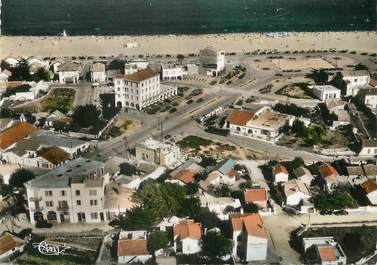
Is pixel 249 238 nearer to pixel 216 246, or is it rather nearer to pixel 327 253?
pixel 216 246

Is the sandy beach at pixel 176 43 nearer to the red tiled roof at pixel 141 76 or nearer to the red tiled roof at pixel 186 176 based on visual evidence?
the red tiled roof at pixel 141 76

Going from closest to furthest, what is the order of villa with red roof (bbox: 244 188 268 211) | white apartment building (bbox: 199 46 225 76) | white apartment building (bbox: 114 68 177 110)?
1. villa with red roof (bbox: 244 188 268 211)
2. white apartment building (bbox: 114 68 177 110)
3. white apartment building (bbox: 199 46 225 76)

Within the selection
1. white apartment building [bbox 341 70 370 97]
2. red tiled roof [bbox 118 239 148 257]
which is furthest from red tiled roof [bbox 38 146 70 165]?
white apartment building [bbox 341 70 370 97]

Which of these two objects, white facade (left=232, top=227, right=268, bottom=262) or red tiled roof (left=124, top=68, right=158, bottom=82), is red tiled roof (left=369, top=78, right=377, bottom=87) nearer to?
red tiled roof (left=124, top=68, right=158, bottom=82)

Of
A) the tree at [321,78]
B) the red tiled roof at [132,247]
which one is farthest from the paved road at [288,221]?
the tree at [321,78]

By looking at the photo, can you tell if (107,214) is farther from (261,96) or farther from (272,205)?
(261,96)

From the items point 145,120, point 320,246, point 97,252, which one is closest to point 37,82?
point 145,120
